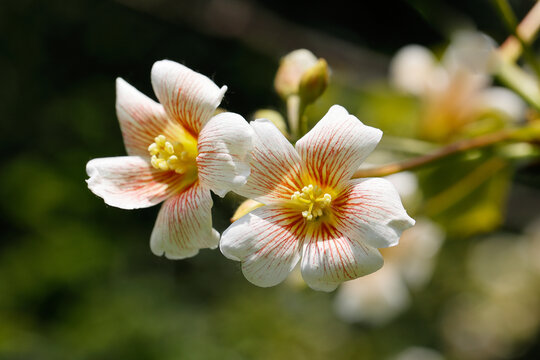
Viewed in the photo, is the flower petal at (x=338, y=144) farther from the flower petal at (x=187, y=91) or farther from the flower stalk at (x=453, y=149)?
the flower petal at (x=187, y=91)

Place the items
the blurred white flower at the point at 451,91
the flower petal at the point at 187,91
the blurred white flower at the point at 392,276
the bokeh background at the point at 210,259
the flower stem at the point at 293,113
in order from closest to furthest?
1. the flower petal at the point at 187,91
2. the flower stem at the point at 293,113
3. the blurred white flower at the point at 451,91
4. the blurred white flower at the point at 392,276
5. the bokeh background at the point at 210,259

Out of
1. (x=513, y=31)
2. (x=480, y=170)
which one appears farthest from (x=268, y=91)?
(x=513, y=31)

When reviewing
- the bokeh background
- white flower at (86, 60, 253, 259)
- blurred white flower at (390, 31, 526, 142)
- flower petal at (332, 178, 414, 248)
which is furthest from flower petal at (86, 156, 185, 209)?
the bokeh background

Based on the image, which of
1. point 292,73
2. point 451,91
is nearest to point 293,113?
point 292,73

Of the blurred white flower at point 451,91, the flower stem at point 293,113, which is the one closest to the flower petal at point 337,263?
the flower stem at point 293,113

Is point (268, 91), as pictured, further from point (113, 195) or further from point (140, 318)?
point (113, 195)

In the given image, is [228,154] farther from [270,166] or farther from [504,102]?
[504,102]

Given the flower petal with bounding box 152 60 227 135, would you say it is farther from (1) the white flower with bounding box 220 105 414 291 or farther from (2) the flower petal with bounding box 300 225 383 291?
(2) the flower petal with bounding box 300 225 383 291
